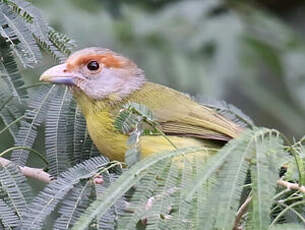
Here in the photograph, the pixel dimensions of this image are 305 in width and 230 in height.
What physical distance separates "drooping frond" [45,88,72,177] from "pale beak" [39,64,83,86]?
0.11 m

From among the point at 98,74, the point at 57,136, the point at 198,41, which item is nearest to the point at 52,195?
the point at 57,136

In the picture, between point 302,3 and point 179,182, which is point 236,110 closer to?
point 179,182

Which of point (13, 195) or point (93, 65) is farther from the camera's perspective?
point (93, 65)

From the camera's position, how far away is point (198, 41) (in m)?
8.41

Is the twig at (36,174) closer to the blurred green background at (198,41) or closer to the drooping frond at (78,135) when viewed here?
the drooping frond at (78,135)

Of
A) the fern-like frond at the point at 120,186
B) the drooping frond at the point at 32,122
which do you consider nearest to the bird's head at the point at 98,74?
the drooping frond at the point at 32,122

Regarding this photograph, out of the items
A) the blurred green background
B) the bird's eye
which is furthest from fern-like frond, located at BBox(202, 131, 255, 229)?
the blurred green background

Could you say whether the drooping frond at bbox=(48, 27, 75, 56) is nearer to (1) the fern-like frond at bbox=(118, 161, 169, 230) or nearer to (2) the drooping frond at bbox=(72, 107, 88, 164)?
(2) the drooping frond at bbox=(72, 107, 88, 164)

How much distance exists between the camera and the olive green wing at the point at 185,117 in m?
4.96

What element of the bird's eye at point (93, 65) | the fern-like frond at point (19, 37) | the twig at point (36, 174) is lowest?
the twig at point (36, 174)

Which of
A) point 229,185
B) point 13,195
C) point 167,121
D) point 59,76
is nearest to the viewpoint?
point 229,185

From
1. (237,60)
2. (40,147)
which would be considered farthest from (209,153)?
(237,60)

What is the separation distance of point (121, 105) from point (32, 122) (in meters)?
0.76

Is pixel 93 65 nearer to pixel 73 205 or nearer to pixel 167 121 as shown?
pixel 167 121
